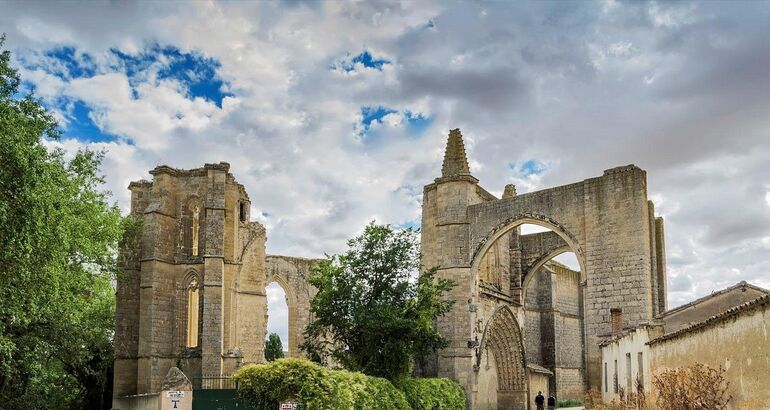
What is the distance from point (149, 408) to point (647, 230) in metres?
13.1

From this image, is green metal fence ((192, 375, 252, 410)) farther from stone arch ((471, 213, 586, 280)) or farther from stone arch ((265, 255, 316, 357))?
stone arch ((265, 255, 316, 357))

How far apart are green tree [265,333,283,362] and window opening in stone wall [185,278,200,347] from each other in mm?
11161

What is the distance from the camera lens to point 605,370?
64.7 ft

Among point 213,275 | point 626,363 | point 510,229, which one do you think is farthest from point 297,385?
point 510,229

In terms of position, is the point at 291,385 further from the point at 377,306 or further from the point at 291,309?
the point at 291,309

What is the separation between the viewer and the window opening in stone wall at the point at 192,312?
71.7 ft

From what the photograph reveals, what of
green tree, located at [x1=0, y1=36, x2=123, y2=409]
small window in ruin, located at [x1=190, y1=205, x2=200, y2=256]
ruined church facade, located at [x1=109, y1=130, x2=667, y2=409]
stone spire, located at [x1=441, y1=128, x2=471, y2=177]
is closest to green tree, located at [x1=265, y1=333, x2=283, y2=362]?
ruined church facade, located at [x1=109, y1=130, x2=667, y2=409]

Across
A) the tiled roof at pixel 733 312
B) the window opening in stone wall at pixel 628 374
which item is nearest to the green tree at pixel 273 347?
the window opening in stone wall at pixel 628 374

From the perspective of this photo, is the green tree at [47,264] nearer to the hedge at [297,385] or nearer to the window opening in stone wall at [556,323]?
the hedge at [297,385]

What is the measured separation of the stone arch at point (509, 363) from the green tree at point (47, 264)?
13023 mm

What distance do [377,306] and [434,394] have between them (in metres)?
2.97

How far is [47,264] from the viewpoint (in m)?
13.7

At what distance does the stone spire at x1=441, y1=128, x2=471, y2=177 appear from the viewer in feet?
77.6

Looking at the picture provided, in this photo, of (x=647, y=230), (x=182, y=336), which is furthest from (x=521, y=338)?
(x=182, y=336)
